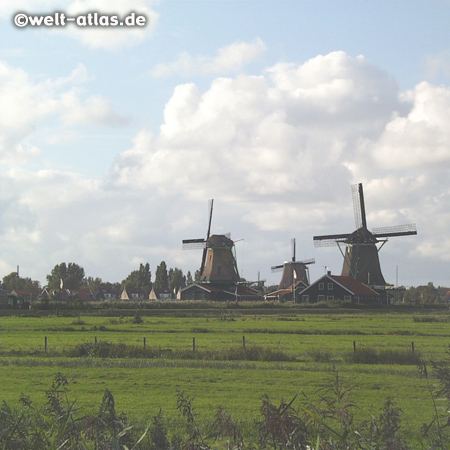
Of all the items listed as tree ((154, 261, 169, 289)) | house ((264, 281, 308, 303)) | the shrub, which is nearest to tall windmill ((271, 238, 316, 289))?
house ((264, 281, 308, 303))

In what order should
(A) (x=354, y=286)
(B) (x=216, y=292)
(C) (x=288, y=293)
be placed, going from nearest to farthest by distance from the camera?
(A) (x=354, y=286), (B) (x=216, y=292), (C) (x=288, y=293)

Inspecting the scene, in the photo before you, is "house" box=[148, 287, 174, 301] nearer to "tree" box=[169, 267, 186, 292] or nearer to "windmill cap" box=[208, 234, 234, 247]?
"tree" box=[169, 267, 186, 292]

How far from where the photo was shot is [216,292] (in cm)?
9344

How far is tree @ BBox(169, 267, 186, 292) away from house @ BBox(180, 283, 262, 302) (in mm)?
66583

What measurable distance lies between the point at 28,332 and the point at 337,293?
4661 centimetres

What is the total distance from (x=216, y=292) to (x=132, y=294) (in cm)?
6530

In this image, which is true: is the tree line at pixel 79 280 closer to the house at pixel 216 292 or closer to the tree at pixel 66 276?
the tree at pixel 66 276

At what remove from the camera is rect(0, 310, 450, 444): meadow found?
1742 centimetres

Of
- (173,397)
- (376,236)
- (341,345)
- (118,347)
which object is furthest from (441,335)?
(376,236)

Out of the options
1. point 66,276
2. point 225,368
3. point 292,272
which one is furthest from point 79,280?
point 225,368

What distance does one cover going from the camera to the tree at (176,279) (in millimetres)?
163750

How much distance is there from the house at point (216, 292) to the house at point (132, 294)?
57.3 metres

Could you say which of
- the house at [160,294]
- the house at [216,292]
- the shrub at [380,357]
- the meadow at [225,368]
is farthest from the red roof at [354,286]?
the house at [160,294]

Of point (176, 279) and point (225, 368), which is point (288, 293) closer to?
point (176, 279)
